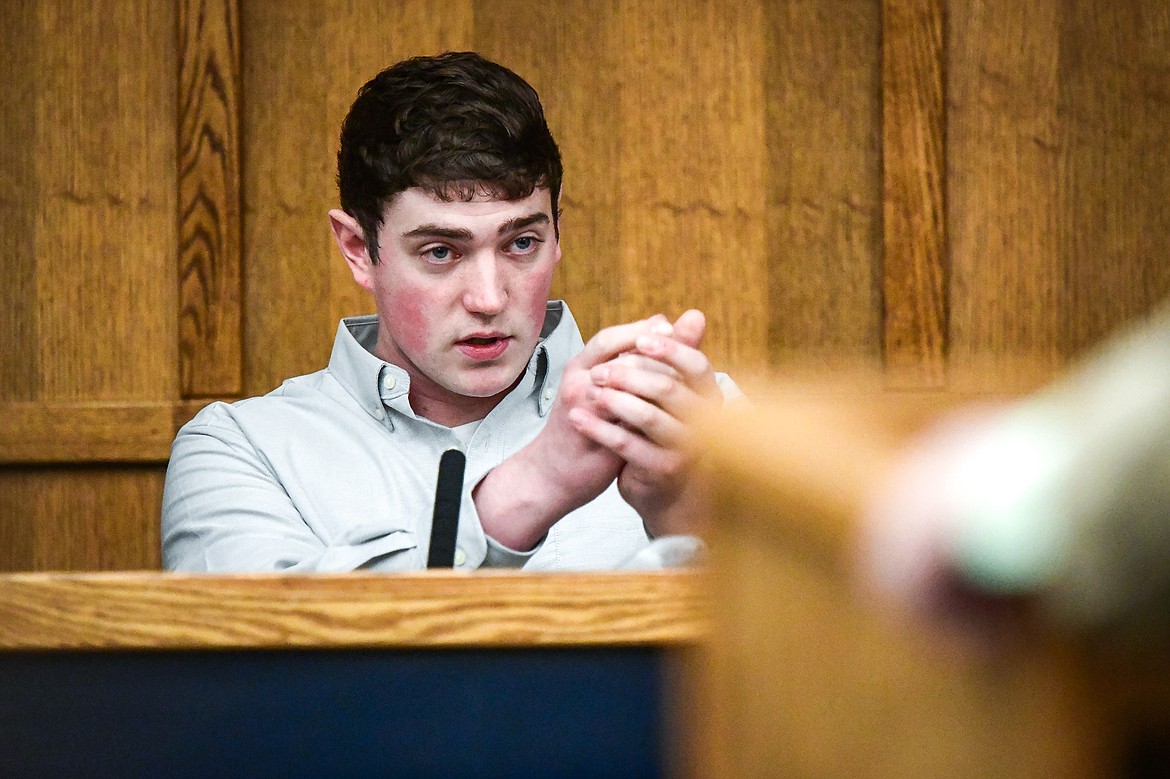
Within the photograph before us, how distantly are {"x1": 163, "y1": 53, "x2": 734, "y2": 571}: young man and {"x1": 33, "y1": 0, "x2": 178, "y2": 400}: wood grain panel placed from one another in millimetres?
318

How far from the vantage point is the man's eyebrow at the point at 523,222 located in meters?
1.35

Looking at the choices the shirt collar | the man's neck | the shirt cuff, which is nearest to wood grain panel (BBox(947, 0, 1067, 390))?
the shirt collar

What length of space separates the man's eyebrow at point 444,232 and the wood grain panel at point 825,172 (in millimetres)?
572

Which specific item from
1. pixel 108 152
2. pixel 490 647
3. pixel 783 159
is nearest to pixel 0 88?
pixel 108 152

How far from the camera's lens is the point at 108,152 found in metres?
1.66

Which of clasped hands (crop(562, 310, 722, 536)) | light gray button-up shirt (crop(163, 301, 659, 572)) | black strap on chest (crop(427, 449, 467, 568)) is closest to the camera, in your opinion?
black strap on chest (crop(427, 449, 467, 568))

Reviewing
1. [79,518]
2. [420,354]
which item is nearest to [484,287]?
[420,354]

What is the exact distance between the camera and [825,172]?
1.72 m

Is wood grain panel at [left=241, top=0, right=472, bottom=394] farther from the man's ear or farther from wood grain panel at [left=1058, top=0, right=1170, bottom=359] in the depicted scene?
wood grain panel at [left=1058, top=0, right=1170, bottom=359]

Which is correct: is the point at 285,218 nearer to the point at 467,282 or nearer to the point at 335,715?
the point at 467,282

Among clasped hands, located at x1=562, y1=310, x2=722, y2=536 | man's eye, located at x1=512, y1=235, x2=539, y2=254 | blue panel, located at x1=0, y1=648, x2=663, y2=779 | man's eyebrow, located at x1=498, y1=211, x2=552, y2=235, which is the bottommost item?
blue panel, located at x1=0, y1=648, x2=663, y2=779

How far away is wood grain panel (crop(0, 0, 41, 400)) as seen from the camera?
65.1 inches

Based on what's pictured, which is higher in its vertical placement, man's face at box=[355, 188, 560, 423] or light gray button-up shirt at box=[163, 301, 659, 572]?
man's face at box=[355, 188, 560, 423]

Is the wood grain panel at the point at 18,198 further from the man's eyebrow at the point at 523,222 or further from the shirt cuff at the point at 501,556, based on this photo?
the shirt cuff at the point at 501,556
